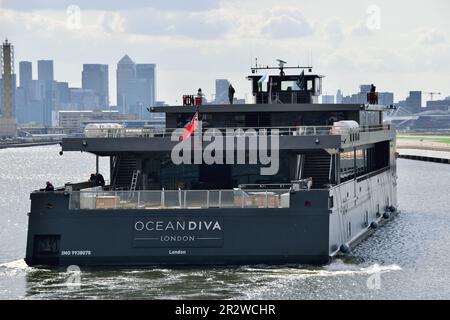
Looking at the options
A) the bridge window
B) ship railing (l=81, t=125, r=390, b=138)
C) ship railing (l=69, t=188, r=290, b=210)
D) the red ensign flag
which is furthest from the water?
the bridge window

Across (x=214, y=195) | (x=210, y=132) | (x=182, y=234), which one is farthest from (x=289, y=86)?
(x=182, y=234)

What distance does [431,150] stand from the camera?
18550 cm

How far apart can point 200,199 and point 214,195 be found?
467mm

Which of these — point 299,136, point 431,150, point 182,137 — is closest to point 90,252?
point 182,137

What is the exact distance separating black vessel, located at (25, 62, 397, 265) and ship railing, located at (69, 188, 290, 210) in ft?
0.11

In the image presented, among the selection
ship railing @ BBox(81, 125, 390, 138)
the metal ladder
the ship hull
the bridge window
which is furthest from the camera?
the bridge window

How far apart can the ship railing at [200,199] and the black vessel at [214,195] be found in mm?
32

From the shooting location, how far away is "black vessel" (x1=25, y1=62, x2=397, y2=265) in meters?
33.7

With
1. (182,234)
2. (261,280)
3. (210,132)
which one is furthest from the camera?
(210,132)

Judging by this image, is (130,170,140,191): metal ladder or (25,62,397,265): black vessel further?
(130,170,140,191): metal ladder

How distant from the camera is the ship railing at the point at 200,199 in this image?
34.1 metres

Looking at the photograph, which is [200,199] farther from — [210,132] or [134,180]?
[134,180]

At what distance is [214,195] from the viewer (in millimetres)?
34250

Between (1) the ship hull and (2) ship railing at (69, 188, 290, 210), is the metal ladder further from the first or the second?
(1) the ship hull
